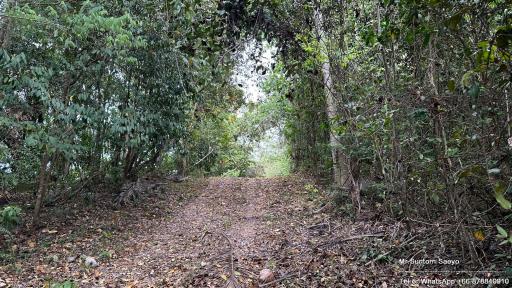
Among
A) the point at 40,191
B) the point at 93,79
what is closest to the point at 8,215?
the point at 40,191

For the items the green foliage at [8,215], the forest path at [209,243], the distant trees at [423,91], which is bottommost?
the forest path at [209,243]

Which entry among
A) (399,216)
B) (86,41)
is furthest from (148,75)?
(399,216)

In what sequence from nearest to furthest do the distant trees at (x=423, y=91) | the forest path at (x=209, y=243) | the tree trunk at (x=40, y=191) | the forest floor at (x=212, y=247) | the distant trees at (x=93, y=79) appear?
the distant trees at (x=423, y=91) < the forest floor at (x=212, y=247) < the forest path at (x=209, y=243) < the distant trees at (x=93, y=79) < the tree trunk at (x=40, y=191)

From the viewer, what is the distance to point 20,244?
226 inches

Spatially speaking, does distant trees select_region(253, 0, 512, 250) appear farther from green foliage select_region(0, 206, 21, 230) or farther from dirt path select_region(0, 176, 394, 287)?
green foliage select_region(0, 206, 21, 230)

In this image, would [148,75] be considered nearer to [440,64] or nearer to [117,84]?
[117,84]

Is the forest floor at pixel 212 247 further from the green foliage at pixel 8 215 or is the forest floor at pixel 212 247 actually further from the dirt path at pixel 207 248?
the green foliage at pixel 8 215

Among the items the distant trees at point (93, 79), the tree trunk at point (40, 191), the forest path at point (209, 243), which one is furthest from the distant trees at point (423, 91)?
the tree trunk at point (40, 191)

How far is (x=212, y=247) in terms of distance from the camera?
18.7 feet

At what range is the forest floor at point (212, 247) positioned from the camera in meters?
4.34

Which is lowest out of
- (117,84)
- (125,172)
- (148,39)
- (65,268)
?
(65,268)

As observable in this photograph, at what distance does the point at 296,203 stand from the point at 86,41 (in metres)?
4.86

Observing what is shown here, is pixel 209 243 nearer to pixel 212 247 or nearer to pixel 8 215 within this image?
pixel 212 247

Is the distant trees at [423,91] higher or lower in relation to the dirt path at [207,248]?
higher
